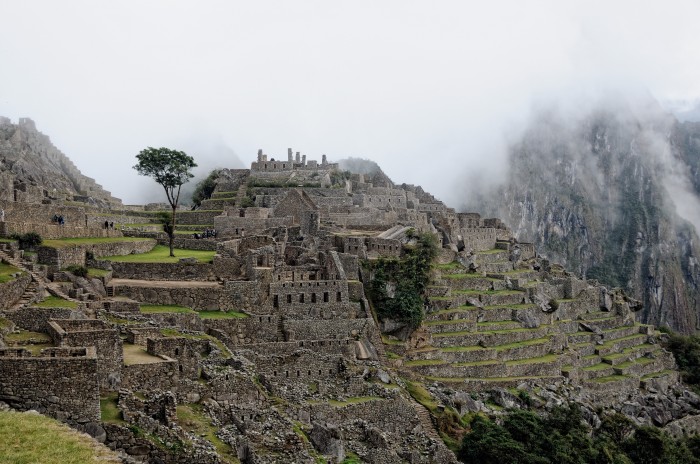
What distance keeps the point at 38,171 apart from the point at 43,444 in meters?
57.8

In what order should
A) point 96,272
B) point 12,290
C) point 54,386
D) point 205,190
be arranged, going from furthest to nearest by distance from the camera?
point 205,190 < point 96,272 < point 12,290 < point 54,386

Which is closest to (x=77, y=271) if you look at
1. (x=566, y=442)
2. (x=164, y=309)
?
(x=164, y=309)

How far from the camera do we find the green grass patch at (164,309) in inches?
1201

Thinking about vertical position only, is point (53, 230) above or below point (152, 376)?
above

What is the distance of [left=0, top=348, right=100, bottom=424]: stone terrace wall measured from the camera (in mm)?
16594

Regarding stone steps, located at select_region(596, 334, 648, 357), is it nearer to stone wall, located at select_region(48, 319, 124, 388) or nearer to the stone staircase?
the stone staircase

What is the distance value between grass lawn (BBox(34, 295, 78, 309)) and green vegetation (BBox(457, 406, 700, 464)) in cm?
1846

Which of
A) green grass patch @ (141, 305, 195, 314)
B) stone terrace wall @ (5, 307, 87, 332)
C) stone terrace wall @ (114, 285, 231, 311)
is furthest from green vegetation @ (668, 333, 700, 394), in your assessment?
stone terrace wall @ (5, 307, 87, 332)

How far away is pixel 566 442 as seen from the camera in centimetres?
3806

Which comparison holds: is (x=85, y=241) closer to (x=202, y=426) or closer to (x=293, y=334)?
(x=293, y=334)

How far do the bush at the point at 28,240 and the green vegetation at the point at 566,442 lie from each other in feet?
70.9

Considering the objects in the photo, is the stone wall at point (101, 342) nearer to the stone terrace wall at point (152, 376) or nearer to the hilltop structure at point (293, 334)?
the hilltop structure at point (293, 334)

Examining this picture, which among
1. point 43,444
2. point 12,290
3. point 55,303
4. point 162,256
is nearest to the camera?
point 43,444

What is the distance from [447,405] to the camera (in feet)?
120
